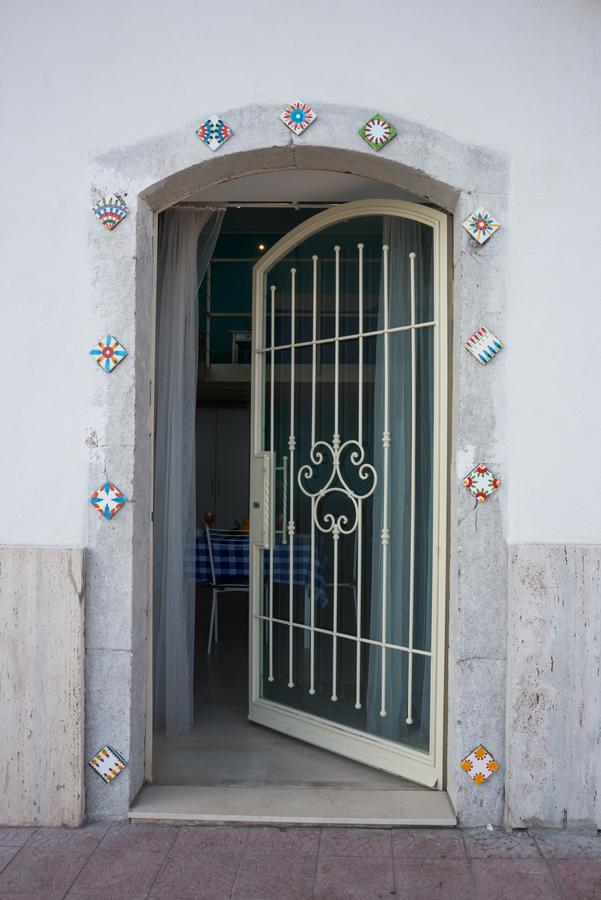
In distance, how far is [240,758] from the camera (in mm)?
3627

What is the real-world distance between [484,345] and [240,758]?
6.68ft

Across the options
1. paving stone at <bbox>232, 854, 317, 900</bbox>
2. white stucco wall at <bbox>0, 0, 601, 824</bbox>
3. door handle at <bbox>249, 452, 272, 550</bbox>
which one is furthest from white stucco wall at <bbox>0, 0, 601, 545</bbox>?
paving stone at <bbox>232, 854, 317, 900</bbox>

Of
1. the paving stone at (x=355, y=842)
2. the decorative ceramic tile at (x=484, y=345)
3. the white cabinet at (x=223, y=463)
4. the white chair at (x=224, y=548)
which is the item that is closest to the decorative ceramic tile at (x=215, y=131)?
the decorative ceramic tile at (x=484, y=345)

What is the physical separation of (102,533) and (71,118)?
1.53 meters

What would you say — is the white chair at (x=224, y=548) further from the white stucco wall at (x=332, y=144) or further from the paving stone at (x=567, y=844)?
the paving stone at (x=567, y=844)

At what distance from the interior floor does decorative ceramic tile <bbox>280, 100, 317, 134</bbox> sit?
251 cm

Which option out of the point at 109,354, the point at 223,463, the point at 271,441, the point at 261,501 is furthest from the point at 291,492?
the point at 223,463

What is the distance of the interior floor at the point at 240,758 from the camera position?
3361mm

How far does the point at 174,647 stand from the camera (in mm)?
3887

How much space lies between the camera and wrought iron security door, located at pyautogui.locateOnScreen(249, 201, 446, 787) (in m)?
3.39

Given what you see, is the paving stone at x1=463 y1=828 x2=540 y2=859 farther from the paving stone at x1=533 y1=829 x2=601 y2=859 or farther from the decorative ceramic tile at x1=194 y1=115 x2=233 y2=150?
the decorative ceramic tile at x1=194 y1=115 x2=233 y2=150

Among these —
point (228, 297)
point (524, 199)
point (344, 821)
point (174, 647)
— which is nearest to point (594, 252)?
point (524, 199)

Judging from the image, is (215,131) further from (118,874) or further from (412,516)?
(118,874)

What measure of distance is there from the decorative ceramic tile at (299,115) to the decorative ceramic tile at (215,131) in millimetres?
221
